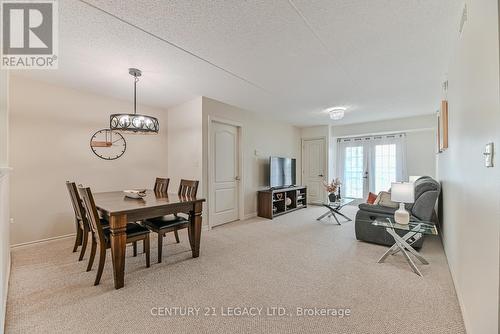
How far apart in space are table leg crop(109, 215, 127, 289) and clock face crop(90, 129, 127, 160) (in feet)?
7.46

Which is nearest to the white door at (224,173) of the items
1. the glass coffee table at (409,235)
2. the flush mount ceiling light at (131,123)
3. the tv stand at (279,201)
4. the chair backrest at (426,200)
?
the tv stand at (279,201)

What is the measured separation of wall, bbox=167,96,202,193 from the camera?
4.02 meters

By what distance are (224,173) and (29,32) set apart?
3198 mm

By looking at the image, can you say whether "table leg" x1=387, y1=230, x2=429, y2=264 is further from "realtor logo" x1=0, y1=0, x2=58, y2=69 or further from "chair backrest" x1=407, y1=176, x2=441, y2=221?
"realtor logo" x1=0, y1=0, x2=58, y2=69

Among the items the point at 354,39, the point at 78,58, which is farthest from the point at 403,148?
the point at 78,58

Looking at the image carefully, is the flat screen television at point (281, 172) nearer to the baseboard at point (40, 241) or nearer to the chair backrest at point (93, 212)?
the chair backrest at point (93, 212)

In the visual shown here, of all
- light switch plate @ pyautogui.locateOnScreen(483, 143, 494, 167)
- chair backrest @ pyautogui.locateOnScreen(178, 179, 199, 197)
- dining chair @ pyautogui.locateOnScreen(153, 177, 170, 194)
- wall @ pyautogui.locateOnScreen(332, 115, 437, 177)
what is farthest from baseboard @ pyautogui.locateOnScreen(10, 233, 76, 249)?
wall @ pyautogui.locateOnScreen(332, 115, 437, 177)

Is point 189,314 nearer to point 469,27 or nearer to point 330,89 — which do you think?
point 469,27

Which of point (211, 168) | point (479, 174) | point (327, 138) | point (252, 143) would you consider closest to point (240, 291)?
point (479, 174)

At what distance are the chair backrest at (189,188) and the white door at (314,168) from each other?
4514 millimetres

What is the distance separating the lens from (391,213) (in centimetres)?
311

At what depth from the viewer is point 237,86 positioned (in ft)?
11.3

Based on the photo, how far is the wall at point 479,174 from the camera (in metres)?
0.99

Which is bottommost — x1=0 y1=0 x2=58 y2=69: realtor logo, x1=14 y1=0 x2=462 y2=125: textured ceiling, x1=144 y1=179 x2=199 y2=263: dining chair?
x1=144 y1=179 x2=199 y2=263: dining chair
